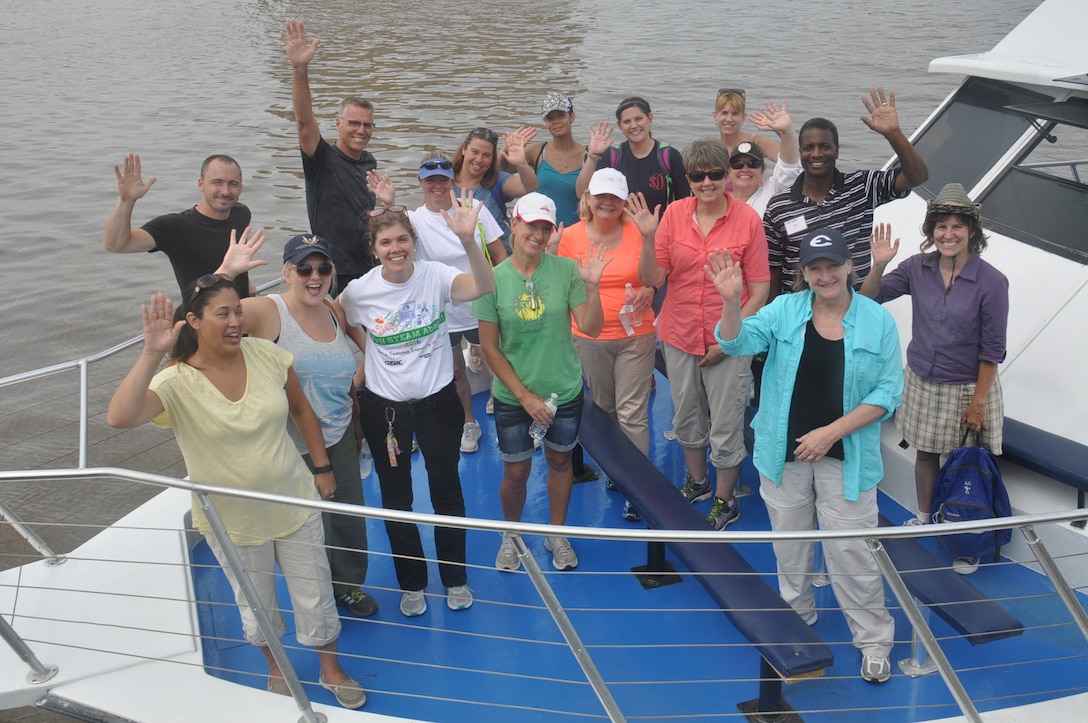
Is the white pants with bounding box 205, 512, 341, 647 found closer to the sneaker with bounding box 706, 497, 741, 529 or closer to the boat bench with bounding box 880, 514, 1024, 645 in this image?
the sneaker with bounding box 706, 497, 741, 529

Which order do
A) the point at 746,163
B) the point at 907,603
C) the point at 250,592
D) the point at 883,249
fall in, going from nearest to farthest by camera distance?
the point at 907,603 < the point at 250,592 < the point at 883,249 < the point at 746,163

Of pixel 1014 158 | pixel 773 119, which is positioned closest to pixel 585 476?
pixel 773 119

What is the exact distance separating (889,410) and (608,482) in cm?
199

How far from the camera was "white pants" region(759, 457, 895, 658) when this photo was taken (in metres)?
3.55

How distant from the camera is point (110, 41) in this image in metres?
23.1

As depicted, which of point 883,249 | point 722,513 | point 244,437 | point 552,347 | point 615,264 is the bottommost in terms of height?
point 722,513

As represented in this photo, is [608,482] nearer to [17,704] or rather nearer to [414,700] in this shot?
[414,700]

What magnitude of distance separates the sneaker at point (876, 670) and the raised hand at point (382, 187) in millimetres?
2878

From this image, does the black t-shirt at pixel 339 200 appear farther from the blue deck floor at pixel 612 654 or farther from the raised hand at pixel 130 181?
the blue deck floor at pixel 612 654

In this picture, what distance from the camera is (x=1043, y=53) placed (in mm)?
5371

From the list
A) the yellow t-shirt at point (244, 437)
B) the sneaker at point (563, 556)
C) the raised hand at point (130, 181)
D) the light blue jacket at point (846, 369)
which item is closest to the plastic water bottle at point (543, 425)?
the sneaker at point (563, 556)

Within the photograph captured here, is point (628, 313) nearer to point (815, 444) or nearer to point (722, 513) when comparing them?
point (722, 513)

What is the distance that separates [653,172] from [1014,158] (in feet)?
6.62

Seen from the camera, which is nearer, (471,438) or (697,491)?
(697,491)
